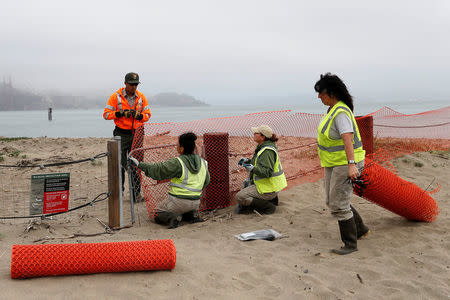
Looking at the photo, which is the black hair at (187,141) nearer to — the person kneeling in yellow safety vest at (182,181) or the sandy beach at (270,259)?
the person kneeling in yellow safety vest at (182,181)

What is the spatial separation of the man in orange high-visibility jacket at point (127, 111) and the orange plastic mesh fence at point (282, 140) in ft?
1.48

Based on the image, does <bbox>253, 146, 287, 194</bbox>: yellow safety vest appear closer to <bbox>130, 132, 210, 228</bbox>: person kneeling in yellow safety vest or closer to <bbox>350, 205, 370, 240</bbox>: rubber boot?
<bbox>130, 132, 210, 228</bbox>: person kneeling in yellow safety vest

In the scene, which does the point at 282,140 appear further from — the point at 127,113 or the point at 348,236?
the point at 348,236

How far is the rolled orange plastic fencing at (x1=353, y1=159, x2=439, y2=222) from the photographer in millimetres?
4871

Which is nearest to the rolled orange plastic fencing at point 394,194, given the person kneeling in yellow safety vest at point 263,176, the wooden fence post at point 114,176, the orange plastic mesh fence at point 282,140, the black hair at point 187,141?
the person kneeling in yellow safety vest at point 263,176

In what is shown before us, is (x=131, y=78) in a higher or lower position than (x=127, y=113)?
higher

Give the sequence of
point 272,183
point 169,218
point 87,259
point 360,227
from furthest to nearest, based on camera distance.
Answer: point 272,183 < point 169,218 < point 360,227 < point 87,259

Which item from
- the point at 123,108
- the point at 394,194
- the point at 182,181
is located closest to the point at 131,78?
the point at 123,108

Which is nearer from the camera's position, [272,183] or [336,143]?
[336,143]

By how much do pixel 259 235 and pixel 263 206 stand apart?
107cm

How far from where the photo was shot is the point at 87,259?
140 inches

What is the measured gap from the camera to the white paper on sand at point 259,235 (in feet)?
16.5

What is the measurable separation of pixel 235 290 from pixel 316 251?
1.46 metres

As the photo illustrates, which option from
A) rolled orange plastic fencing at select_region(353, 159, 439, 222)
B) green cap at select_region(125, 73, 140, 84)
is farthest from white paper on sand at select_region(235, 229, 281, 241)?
green cap at select_region(125, 73, 140, 84)
